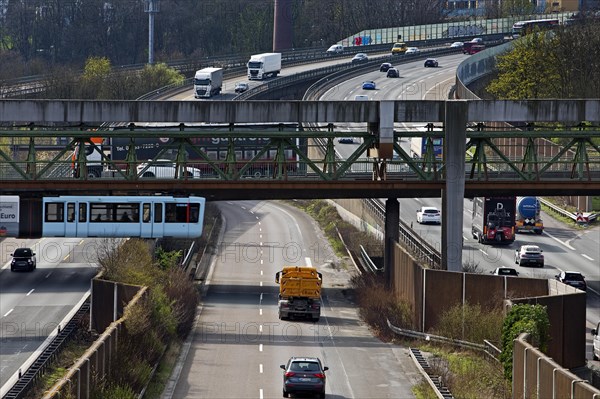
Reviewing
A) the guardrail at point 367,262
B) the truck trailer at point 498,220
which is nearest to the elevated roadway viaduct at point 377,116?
the guardrail at point 367,262

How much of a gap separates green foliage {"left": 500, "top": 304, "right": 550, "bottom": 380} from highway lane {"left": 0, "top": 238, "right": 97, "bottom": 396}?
1789 cm

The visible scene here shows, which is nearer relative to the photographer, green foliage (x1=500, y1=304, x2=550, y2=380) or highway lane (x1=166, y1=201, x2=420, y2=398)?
green foliage (x1=500, y1=304, x2=550, y2=380)

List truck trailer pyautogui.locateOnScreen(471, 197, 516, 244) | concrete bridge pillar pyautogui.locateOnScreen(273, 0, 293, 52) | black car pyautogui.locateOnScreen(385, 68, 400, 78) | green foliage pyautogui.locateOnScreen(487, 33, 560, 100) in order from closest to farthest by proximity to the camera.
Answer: truck trailer pyautogui.locateOnScreen(471, 197, 516, 244) < green foliage pyautogui.locateOnScreen(487, 33, 560, 100) < black car pyautogui.locateOnScreen(385, 68, 400, 78) < concrete bridge pillar pyautogui.locateOnScreen(273, 0, 293, 52)

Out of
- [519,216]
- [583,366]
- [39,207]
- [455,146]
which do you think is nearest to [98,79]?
[519,216]

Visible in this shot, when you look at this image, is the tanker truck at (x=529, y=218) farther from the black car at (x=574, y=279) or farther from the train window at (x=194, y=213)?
the train window at (x=194, y=213)

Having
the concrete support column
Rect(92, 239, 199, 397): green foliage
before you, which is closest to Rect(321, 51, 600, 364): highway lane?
the concrete support column

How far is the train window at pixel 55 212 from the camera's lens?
64062mm

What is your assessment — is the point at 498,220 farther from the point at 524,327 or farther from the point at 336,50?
the point at 336,50

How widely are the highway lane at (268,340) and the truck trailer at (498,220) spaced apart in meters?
10.5

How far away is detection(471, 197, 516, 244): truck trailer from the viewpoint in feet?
278

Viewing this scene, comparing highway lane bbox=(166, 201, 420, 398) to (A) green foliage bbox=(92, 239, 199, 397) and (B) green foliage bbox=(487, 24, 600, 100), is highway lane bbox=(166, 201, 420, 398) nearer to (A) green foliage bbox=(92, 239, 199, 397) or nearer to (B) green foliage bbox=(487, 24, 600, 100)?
(A) green foliage bbox=(92, 239, 199, 397)

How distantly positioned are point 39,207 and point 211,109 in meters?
11.2

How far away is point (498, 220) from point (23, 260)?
99.2ft

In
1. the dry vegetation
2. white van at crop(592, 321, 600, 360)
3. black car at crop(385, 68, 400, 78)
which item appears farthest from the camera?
black car at crop(385, 68, 400, 78)
